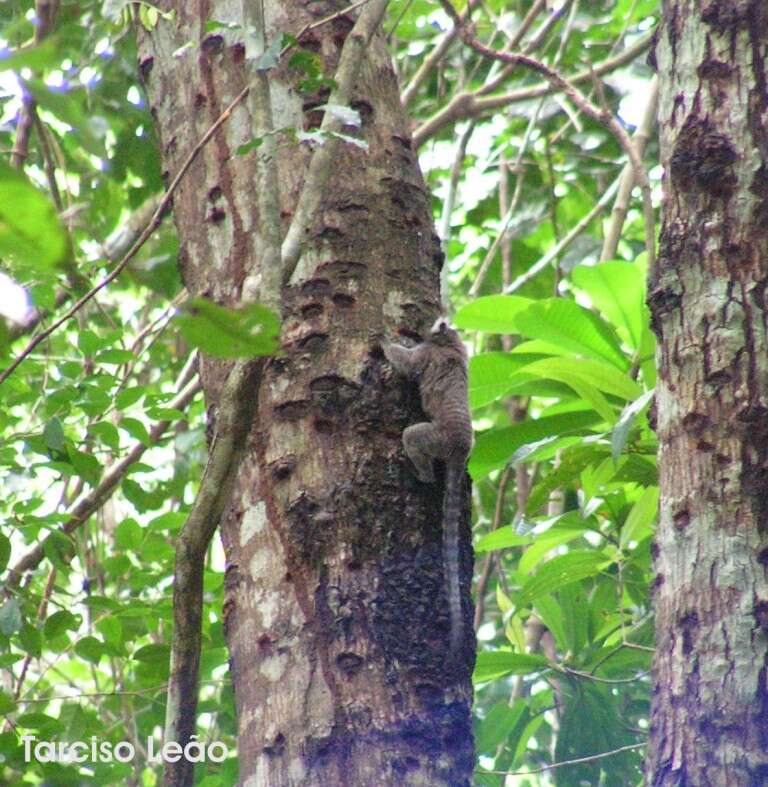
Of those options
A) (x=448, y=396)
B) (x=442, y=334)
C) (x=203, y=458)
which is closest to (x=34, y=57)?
(x=442, y=334)

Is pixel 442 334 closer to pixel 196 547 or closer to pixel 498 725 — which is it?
pixel 196 547

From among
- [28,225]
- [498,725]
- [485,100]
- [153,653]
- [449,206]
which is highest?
[485,100]

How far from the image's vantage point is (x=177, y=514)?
3211 mm

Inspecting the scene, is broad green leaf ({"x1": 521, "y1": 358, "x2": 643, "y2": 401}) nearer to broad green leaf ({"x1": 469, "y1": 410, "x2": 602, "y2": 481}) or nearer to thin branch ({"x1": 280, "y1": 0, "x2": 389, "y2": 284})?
broad green leaf ({"x1": 469, "y1": 410, "x2": 602, "y2": 481})

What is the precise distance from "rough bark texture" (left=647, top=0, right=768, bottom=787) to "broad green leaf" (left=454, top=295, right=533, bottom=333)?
3.55 ft

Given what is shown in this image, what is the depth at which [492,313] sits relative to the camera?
312 cm

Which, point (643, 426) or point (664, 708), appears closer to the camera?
point (664, 708)

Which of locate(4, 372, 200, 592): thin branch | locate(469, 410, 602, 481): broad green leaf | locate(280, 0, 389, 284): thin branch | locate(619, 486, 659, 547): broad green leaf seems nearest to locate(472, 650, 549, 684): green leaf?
locate(619, 486, 659, 547): broad green leaf

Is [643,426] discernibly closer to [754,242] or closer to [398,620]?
[754,242]

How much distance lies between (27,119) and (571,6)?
2542 millimetres

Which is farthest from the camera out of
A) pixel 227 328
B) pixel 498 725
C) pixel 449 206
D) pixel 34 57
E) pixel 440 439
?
pixel 449 206

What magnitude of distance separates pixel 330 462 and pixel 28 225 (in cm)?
130

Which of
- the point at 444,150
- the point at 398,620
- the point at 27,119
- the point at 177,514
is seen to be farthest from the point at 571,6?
the point at 398,620

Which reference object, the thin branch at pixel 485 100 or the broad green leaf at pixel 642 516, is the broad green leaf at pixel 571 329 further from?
the thin branch at pixel 485 100
